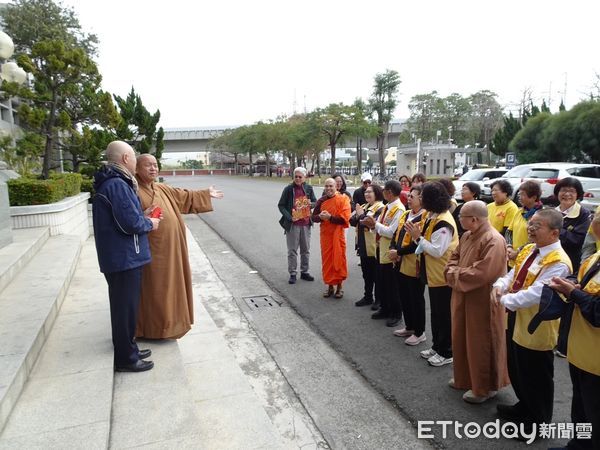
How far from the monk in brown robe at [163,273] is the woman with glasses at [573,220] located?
4078 millimetres

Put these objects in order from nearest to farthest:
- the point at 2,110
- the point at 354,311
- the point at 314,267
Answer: the point at 354,311
the point at 314,267
the point at 2,110

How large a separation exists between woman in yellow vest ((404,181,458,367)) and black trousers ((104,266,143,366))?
8.04ft

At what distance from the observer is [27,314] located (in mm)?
3850

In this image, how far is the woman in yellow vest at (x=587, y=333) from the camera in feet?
7.56

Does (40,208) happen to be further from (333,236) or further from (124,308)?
(124,308)

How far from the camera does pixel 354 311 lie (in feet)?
18.5

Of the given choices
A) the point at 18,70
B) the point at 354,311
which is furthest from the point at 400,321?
the point at 18,70

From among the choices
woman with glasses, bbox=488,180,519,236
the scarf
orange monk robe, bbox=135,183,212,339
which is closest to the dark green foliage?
woman with glasses, bbox=488,180,519,236

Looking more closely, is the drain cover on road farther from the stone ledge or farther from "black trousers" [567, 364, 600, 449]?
the stone ledge

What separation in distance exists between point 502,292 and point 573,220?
2428 millimetres

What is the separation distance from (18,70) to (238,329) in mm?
6864

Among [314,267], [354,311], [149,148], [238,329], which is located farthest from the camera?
[149,148]

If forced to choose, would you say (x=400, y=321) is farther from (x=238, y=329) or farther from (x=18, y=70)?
(x=18, y=70)

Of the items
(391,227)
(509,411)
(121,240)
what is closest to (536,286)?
(509,411)
